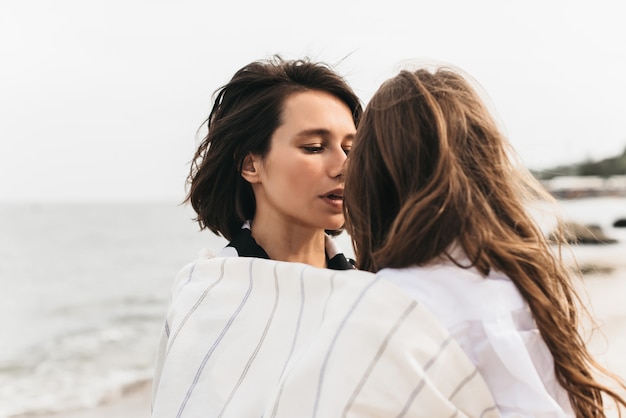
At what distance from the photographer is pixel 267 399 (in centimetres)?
176

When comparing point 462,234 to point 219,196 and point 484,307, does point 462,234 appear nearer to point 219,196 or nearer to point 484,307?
point 484,307

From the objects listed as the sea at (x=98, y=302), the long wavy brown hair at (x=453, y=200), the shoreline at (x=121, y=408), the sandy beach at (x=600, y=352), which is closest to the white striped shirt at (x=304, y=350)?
the long wavy brown hair at (x=453, y=200)

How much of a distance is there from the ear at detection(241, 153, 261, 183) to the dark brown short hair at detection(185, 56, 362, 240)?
0.02m

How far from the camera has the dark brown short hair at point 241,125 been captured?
9.20 ft

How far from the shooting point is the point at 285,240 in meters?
2.83

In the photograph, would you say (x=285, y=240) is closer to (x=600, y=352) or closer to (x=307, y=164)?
(x=307, y=164)

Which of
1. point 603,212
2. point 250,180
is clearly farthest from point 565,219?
point 603,212

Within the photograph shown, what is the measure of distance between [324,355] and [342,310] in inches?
3.6

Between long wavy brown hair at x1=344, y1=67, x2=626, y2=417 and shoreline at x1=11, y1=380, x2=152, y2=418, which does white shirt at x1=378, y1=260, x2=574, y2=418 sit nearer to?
long wavy brown hair at x1=344, y1=67, x2=626, y2=417

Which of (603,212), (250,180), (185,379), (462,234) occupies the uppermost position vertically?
(462,234)

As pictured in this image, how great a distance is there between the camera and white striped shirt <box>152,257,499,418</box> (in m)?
1.46

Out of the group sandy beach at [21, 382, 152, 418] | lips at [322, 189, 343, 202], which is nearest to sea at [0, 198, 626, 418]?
sandy beach at [21, 382, 152, 418]

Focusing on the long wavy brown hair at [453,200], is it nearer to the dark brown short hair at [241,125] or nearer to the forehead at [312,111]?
the forehead at [312,111]

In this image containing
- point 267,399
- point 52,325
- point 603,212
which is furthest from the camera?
point 603,212
